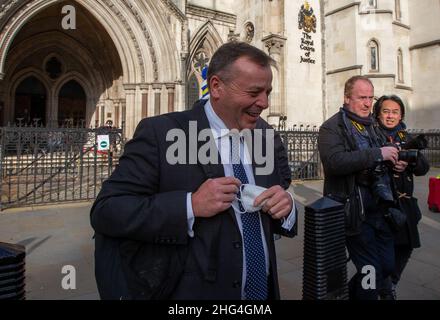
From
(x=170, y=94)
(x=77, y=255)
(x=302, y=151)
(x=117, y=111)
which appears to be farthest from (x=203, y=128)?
(x=117, y=111)

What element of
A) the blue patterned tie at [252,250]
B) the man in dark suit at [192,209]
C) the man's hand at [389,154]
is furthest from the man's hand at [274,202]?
the man's hand at [389,154]

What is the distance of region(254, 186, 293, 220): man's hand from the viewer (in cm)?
129

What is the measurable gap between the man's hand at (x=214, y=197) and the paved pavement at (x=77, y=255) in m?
2.34

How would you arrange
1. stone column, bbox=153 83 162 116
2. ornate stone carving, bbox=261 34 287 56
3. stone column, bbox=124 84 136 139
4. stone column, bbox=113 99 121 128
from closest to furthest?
stone column, bbox=153 83 162 116 < stone column, bbox=124 84 136 139 < ornate stone carving, bbox=261 34 287 56 < stone column, bbox=113 99 121 128

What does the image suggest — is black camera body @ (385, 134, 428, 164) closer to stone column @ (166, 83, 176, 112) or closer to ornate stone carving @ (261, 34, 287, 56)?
stone column @ (166, 83, 176, 112)

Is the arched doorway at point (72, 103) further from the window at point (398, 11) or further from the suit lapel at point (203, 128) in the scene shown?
the window at point (398, 11)

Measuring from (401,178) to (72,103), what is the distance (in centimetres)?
1722

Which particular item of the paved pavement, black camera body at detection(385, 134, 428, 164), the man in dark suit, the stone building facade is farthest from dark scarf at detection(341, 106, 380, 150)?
the stone building facade

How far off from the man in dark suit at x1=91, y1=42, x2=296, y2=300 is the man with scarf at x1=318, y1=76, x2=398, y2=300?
1251mm

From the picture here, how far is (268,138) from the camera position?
168cm

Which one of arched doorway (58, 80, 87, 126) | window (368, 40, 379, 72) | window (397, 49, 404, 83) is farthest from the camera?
window (397, 49, 404, 83)

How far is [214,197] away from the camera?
1.19 meters

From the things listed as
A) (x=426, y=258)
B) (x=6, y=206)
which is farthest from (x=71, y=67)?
(x=426, y=258)
